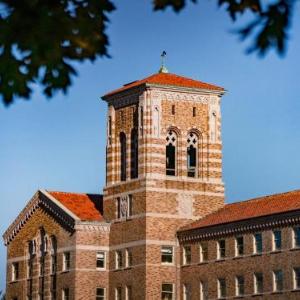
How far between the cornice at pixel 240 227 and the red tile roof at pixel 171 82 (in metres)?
9.48

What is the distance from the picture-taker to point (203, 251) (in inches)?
2771

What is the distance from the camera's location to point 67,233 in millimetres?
74562

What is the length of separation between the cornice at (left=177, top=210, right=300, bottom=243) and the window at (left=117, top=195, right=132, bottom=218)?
3.81 m

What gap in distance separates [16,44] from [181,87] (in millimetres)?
64100

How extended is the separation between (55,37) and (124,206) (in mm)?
65075

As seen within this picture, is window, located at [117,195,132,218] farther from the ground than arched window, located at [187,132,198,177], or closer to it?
closer to it

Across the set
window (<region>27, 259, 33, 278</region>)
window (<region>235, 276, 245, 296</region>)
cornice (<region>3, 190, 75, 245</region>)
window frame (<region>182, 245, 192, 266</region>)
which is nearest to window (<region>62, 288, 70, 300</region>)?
cornice (<region>3, 190, 75, 245</region>)

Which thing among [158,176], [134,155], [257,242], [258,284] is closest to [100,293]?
[158,176]

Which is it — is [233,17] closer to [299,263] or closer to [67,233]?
[299,263]

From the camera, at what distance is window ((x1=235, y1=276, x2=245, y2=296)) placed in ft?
218

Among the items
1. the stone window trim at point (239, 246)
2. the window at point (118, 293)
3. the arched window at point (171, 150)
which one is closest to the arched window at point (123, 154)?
the arched window at point (171, 150)

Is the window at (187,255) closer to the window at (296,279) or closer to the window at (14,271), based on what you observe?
the window at (296,279)

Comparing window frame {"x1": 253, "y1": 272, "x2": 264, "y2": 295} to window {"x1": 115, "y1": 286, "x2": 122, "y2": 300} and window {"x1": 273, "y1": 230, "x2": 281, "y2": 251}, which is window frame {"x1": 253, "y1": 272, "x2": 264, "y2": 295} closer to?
window {"x1": 273, "y1": 230, "x2": 281, "y2": 251}

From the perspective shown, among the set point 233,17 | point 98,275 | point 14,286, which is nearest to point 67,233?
point 98,275
